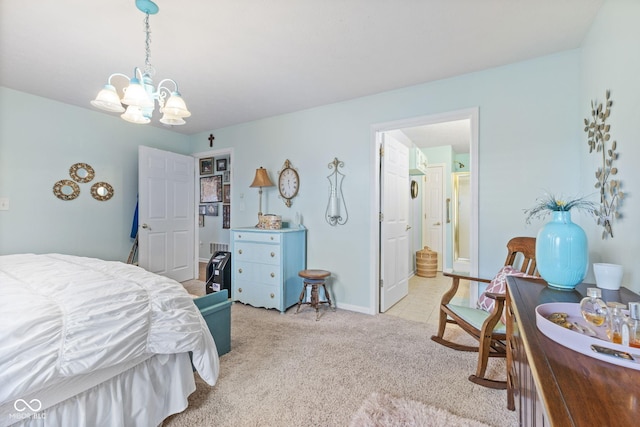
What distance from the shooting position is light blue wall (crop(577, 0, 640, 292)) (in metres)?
1.29

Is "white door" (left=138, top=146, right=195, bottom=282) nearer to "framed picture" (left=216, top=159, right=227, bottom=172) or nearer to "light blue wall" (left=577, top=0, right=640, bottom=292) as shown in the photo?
"framed picture" (left=216, top=159, right=227, bottom=172)

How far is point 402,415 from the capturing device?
1.48 metres

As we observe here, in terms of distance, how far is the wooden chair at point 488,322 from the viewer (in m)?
1.74

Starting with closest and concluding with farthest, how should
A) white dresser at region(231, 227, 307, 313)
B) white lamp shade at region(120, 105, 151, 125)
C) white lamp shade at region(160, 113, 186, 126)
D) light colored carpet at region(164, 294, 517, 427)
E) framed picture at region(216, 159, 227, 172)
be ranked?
light colored carpet at region(164, 294, 517, 427), white lamp shade at region(120, 105, 151, 125), white lamp shade at region(160, 113, 186, 126), white dresser at region(231, 227, 307, 313), framed picture at region(216, 159, 227, 172)

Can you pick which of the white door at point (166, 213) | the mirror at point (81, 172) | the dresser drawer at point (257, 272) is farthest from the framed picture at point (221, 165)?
the dresser drawer at point (257, 272)

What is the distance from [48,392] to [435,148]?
5643 mm

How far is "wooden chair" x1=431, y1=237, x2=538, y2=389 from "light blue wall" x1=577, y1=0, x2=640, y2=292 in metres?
0.38

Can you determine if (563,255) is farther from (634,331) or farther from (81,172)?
(81,172)

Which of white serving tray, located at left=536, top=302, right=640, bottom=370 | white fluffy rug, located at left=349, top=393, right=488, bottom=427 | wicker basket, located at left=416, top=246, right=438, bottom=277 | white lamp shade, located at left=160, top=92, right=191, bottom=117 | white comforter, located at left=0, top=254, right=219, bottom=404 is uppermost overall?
white lamp shade, located at left=160, top=92, right=191, bottom=117

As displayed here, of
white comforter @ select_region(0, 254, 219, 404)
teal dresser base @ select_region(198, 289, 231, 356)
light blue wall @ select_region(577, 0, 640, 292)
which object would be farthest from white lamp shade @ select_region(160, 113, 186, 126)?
light blue wall @ select_region(577, 0, 640, 292)

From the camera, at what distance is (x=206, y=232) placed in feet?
20.0

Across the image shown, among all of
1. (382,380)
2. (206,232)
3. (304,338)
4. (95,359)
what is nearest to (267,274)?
(304,338)

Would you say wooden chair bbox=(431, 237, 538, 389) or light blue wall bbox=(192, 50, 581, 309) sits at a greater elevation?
light blue wall bbox=(192, 50, 581, 309)

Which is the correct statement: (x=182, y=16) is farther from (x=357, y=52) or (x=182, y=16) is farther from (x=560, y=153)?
(x=560, y=153)
